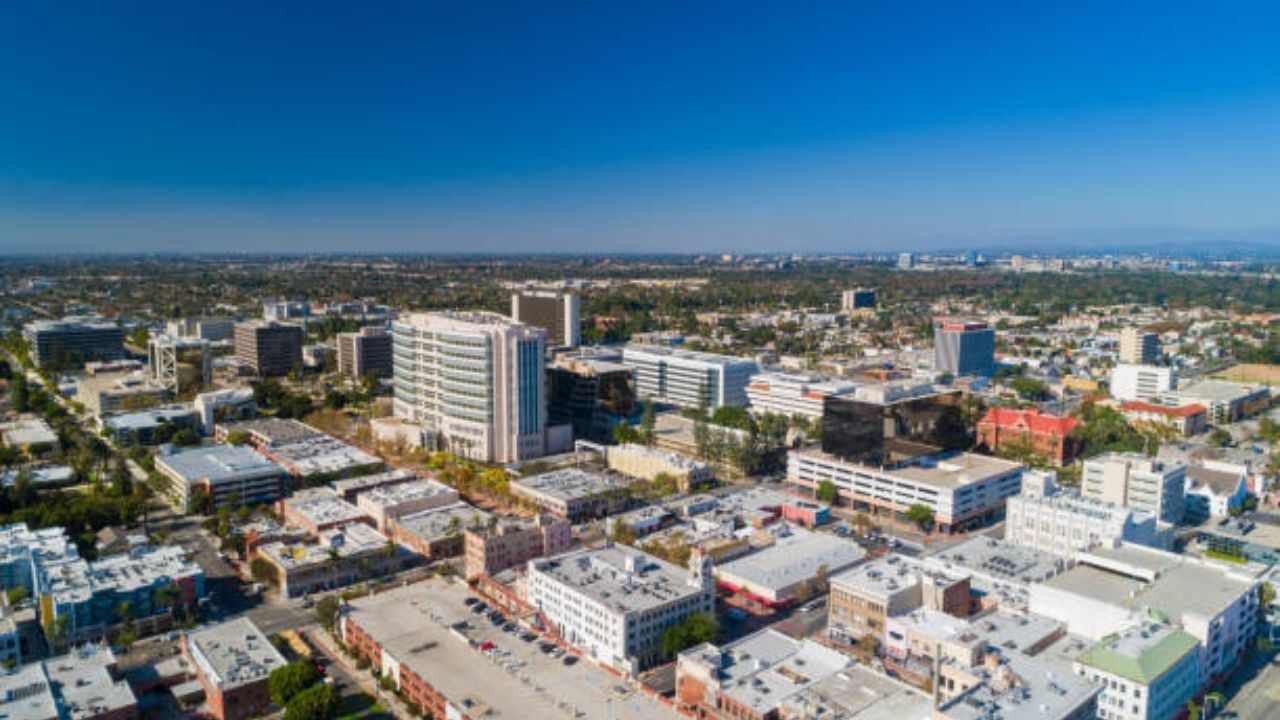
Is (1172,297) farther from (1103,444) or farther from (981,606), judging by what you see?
(981,606)

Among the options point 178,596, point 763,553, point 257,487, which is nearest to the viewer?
Result: point 178,596

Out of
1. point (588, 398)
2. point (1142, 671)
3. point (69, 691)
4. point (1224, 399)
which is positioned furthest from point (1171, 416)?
point (69, 691)

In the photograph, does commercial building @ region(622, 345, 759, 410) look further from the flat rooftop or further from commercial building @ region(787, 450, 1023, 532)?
the flat rooftop

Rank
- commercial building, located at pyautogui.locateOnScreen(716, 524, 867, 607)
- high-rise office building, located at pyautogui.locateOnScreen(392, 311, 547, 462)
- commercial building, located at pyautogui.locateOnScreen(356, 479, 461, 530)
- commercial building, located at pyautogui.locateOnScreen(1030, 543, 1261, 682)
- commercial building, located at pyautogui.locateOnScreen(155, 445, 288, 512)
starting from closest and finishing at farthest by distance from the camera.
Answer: commercial building, located at pyautogui.locateOnScreen(1030, 543, 1261, 682) → commercial building, located at pyautogui.locateOnScreen(716, 524, 867, 607) → commercial building, located at pyautogui.locateOnScreen(356, 479, 461, 530) → commercial building, located at pyautogui.locateOnScreen(155, 445, 288, 512) → high-rise office building, located at pyautogui.locateOnScreen(392, 311, 547, 462)

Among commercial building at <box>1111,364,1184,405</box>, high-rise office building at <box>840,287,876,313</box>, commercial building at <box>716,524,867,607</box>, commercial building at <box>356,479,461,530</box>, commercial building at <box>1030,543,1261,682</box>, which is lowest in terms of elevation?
commercial building at <box>716,524,867,607</box>

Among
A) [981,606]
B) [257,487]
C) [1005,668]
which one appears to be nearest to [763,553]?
[981,606]

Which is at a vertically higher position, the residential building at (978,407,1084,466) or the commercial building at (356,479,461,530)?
the residential building at (978,407,1084,466)

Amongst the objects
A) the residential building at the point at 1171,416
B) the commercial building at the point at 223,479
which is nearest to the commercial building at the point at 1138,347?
the residential building at the point at 1171,416

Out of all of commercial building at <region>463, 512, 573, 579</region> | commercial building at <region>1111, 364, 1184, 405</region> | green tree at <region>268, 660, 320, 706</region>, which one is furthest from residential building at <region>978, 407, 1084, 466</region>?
green tree at <region>268, 660, 320, 706</region>
